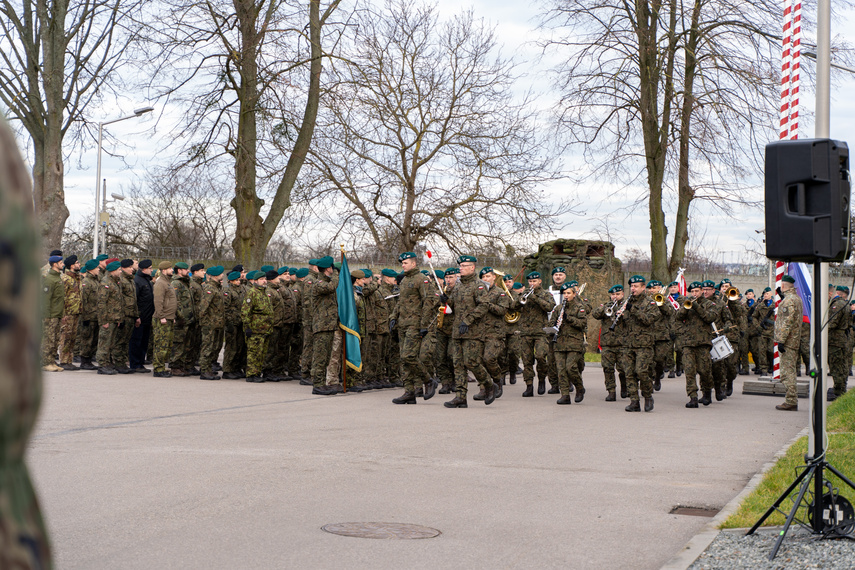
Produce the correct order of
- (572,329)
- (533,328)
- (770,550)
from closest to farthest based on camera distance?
(770,550), (572,329), (533,328)

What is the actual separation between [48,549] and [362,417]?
11538 mm

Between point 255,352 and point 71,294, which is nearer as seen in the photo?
point 255,352

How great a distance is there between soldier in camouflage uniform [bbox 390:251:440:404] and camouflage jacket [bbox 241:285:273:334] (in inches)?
154

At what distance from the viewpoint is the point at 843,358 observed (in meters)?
17.5

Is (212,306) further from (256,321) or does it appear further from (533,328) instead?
(533,328)

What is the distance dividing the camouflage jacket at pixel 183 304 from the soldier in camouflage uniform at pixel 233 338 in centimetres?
74

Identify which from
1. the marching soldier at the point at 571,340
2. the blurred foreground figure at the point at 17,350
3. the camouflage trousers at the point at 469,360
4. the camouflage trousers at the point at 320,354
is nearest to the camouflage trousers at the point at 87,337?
the camouflage trousers at the point at 320,354

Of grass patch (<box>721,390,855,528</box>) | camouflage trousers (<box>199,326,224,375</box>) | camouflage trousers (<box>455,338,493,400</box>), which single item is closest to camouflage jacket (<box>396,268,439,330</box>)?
camouflage trousers (<box>455,338,493,400</box>)

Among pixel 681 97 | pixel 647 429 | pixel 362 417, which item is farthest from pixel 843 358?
pixel 681 97

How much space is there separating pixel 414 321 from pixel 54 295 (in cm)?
739

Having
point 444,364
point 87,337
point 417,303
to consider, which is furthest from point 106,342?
point 417,303

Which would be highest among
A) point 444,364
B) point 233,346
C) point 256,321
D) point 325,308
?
point 325,308

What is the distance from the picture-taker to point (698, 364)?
1603cm

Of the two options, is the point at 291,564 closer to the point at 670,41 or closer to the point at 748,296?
the point at 748,296
